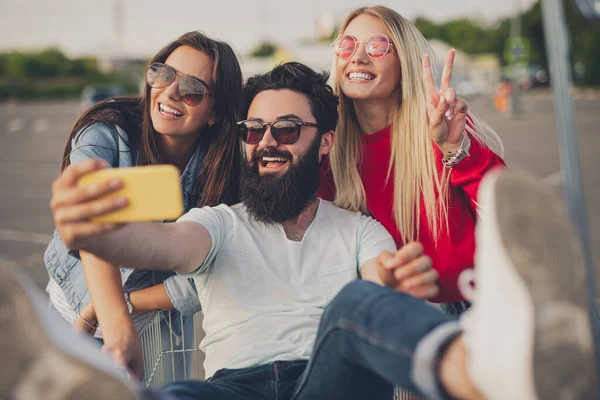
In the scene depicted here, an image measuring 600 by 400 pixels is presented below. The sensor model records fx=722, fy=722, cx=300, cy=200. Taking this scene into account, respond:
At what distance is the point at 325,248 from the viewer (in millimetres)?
2955

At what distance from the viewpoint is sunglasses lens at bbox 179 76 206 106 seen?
3.42 metres

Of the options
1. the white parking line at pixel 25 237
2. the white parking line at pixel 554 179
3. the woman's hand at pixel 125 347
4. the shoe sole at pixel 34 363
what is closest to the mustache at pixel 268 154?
the woman's hand at pixel 125 347

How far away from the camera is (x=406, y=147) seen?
3.44 metres

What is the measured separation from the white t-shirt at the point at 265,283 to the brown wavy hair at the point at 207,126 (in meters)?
0.41

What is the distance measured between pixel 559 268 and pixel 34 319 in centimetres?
121

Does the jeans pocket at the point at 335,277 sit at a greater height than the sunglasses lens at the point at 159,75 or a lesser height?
lesser

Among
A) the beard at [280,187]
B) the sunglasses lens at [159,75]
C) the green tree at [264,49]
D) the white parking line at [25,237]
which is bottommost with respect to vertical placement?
the white parking line at [25,237]

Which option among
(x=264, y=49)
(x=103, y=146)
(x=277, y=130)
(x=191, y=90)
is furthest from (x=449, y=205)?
→ (x=264, y=49)

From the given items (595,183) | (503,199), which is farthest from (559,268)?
(595,183)

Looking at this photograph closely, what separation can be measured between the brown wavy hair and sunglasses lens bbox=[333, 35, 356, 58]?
512mm

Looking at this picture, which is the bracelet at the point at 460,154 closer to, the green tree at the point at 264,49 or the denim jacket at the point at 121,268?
the denim jacket at the point at 121,268

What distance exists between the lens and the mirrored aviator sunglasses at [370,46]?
3557mm

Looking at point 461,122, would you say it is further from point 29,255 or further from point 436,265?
point 29,255

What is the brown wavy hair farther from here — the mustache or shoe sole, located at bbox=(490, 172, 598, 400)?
shoe sole, located at bbox=(490, 172, 598, 400)
